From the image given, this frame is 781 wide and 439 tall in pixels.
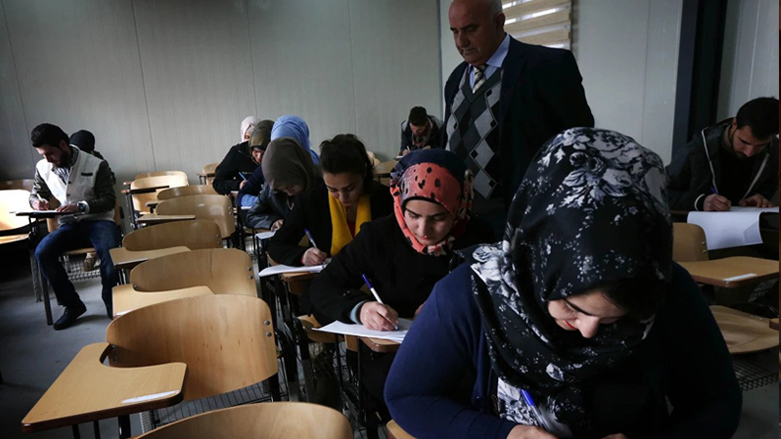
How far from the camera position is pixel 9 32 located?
5328 mm

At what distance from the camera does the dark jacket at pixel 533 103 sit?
176 cm

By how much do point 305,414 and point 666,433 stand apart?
2.05 ft

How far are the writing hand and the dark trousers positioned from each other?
9.08 feet

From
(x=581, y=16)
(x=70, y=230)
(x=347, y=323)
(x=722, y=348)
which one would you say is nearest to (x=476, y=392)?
(x=722, y=348)

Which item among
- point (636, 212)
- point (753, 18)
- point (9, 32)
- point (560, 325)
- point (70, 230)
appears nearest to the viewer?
point (636, 212)

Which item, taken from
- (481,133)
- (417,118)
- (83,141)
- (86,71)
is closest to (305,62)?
(417,118)

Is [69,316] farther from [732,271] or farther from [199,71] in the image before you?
[732,271]

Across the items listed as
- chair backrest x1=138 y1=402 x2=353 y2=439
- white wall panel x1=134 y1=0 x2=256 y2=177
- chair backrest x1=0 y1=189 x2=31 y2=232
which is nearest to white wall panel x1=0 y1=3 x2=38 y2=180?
chair backrest x1=0 y1=189 x2=31 y2=232

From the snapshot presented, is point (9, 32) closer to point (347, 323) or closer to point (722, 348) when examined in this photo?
point (347, 323)

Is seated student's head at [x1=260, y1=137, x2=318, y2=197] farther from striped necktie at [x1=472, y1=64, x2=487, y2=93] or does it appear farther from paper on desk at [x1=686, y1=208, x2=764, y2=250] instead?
paper on desk at [x1=686, y1=208, x2=764, y2=250]

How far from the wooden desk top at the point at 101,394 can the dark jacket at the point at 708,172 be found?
2.43 metres

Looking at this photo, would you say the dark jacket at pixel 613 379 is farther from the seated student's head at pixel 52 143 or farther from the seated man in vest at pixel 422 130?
the seated man in vest at pixel 422 130

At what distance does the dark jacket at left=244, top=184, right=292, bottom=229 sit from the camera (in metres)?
3.03

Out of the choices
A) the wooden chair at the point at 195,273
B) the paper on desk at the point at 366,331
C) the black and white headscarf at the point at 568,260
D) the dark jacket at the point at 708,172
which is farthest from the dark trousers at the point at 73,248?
the dark jacket at the point at 708,172
